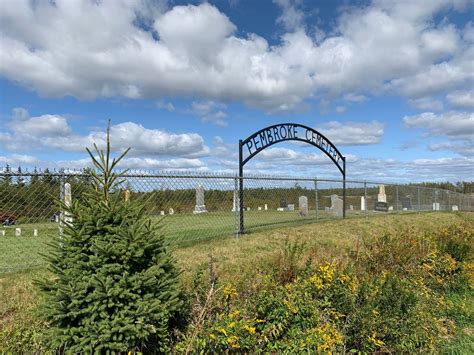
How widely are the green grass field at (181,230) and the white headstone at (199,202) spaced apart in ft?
0.44

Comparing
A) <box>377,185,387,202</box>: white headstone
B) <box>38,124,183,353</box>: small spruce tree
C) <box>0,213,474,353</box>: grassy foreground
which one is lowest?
<box>0,213,474,353</box>: grassy foreground

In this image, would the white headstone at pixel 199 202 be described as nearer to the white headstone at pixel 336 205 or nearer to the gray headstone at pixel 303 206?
the gray headstone at pixel 303 206

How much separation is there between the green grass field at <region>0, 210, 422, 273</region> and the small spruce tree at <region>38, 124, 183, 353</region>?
224cm

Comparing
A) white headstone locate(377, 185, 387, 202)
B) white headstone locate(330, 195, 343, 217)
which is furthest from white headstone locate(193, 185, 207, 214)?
white headstone locate(377, 185, 387, 202)

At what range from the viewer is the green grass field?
666 centimetres

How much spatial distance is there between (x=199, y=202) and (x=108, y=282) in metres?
6.93

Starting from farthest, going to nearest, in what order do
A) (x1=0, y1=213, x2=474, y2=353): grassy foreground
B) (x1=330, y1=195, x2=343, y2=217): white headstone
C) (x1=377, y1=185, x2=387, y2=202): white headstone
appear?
1. (x1=377, y1=185, x2=387, y2=202): white headstone
2. (x1=330, y1=195, x2=343, y2=217): white headstone
3. (x1=0, y1=213, x2=474, y2=353): grassy foreground

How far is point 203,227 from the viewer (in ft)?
33.4

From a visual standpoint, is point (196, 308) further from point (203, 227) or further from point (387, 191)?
point (387, 191)

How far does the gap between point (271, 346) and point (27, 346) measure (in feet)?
6.53

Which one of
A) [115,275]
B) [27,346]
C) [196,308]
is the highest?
[115,275]

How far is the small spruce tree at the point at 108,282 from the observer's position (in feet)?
8.82

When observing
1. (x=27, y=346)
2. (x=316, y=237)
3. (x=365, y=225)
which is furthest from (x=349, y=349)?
(x=365, y=225)

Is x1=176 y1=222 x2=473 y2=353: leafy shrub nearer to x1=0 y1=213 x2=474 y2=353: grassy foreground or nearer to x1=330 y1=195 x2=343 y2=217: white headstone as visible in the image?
x1=0 y1=213 x2=474 y2=353: grassy foreground
